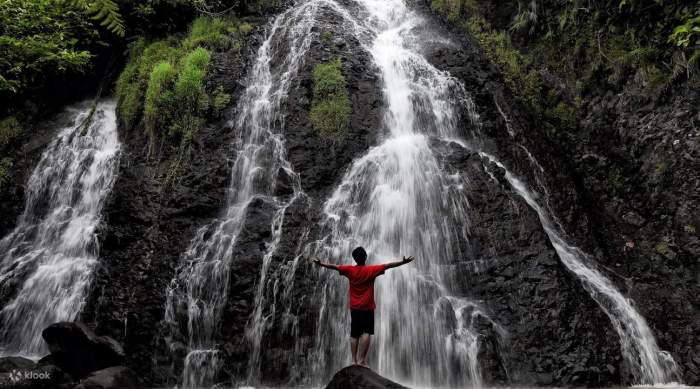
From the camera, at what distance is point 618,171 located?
10.1 m

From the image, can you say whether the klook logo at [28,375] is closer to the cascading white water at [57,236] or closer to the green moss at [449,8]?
the cascading white water at [57,236]

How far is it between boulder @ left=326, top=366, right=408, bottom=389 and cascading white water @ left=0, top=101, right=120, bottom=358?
6255 millimetres

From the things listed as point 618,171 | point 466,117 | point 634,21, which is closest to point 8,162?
point 466,117

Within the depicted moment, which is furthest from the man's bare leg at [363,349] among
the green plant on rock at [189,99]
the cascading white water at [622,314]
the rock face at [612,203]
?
the green plant on rock at [189,99]

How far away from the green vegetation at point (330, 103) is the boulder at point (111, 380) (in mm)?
6176

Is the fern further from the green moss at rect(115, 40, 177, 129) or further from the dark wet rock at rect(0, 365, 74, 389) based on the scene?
the green moss at rect(115, 40, 177, 129)

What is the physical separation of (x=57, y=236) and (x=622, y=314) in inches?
471

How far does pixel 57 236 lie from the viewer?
9984mm

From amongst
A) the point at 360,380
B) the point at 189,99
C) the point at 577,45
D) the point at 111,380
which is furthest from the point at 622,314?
the point at 189,99

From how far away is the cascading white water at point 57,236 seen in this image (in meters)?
8.76

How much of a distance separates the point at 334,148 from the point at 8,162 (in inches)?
364

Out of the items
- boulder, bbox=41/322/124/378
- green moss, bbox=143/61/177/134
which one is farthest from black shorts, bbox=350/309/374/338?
green moss, bbox=143/61/177/134

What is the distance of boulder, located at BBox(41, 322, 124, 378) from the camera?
668cm

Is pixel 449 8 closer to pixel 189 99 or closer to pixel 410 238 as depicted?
pixel 189 99
